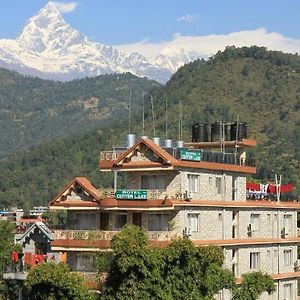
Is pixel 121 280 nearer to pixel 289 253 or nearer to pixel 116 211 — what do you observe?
pixel 116 211

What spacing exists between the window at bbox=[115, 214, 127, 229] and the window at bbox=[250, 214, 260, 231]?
8.89m

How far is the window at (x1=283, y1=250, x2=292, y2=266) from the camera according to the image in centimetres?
5484

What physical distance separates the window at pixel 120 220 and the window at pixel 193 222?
3023mm

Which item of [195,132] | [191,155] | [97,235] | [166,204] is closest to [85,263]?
[97,235]

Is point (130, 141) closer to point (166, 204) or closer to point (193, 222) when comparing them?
point (193, 222)

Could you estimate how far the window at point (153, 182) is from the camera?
45406 mm

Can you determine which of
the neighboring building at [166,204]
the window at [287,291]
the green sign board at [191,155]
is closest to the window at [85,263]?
the neighboring building at [166,204]

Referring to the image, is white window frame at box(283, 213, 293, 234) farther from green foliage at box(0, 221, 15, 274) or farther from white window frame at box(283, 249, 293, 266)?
green foliage at box(0, 221, 15, 274)

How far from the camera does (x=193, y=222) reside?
45750mm

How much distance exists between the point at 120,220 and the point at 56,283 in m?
5.77

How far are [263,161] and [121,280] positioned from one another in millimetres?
137353

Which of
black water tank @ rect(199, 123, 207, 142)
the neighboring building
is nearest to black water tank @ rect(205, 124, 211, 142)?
black water tank @ rect(199, 123, 207, 142)

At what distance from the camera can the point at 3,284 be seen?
2135 inches

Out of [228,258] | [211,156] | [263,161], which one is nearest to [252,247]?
[228,258]
